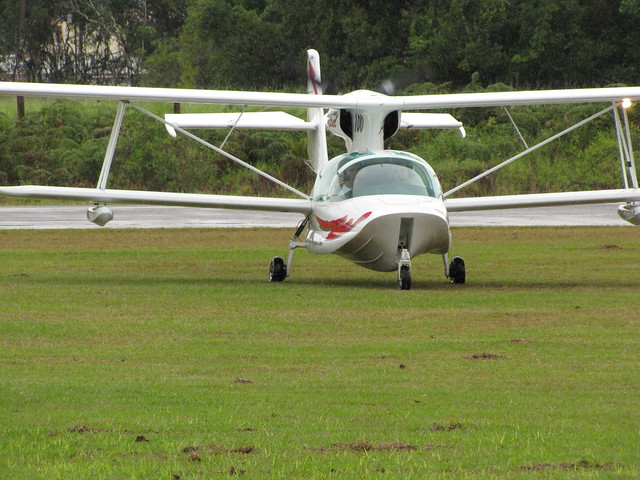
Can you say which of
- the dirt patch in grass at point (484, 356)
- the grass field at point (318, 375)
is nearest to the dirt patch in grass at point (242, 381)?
the grass field at point (318, 375)

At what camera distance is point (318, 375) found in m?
10.5

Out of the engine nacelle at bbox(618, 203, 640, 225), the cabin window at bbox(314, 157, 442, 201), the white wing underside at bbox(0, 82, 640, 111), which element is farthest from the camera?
the engine nacelle at bbox(618, 203, 640, 225)

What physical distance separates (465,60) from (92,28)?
1014 inches

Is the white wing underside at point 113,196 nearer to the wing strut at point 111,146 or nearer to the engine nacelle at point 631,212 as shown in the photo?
the wing strut at point 111,146

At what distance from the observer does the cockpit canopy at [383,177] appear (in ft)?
60.3

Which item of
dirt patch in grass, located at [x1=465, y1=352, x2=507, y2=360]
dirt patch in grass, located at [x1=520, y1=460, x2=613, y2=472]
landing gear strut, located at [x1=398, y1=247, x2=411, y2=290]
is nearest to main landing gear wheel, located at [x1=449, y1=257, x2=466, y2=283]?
landing gear strut, located at [x1=398, y1=247, x2=411, y2=290]

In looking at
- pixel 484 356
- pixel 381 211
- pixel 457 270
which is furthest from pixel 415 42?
pixel 484 356

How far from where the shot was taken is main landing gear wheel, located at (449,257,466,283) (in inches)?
762

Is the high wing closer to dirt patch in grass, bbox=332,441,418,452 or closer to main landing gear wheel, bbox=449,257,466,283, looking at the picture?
main landing gear wheel, bbox=449,257,466,283

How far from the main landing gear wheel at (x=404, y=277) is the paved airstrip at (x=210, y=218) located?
50.8 ft

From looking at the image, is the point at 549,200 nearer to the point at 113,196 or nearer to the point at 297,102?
the point at 297,102

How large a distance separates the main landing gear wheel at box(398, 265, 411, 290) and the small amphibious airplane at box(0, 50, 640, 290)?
0.05 ft

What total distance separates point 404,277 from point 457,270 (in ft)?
5.82

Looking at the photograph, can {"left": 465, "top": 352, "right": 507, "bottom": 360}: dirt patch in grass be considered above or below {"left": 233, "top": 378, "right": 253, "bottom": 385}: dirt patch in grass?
below
